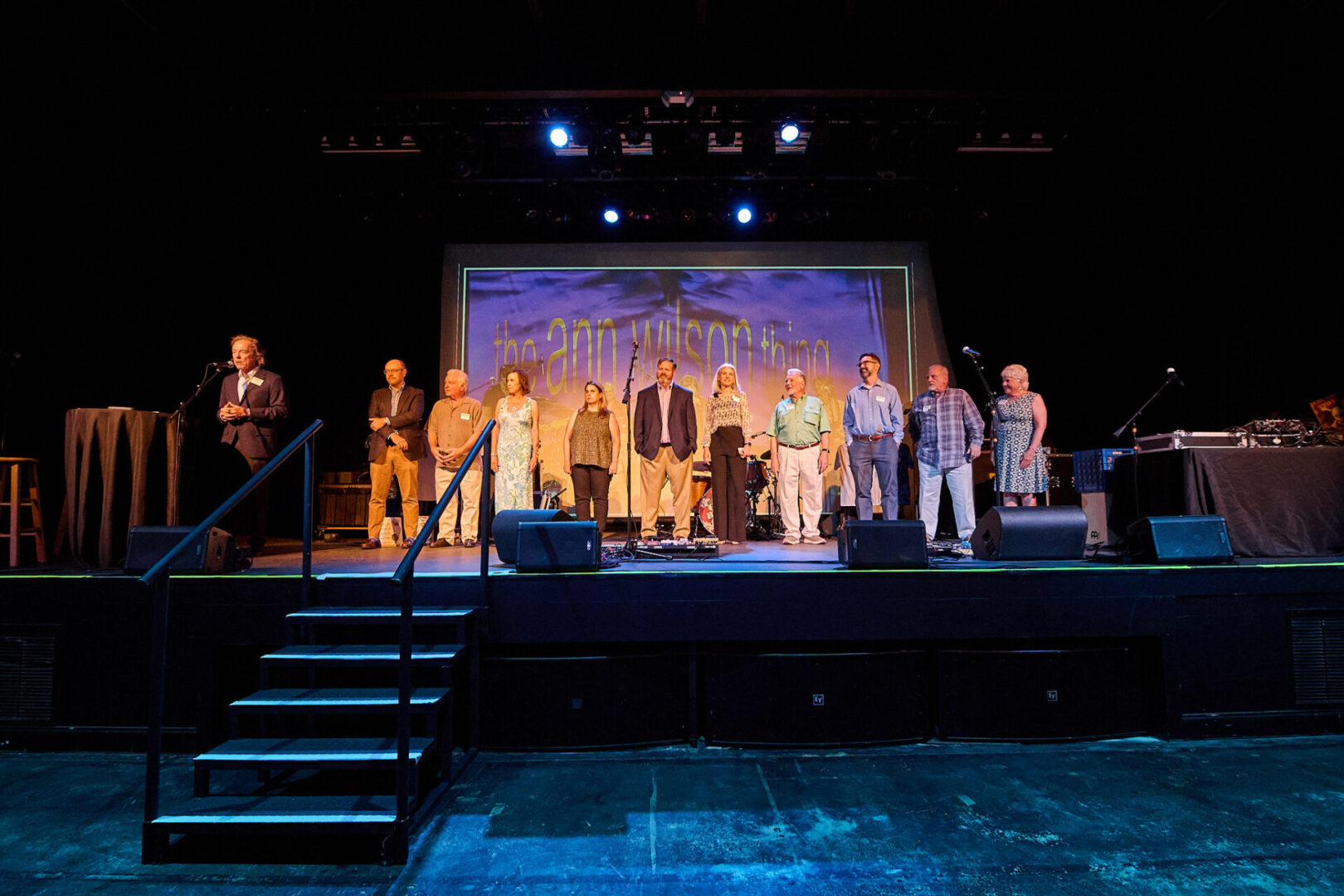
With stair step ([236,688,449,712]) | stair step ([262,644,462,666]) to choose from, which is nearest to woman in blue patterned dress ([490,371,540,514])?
stair step ([262,644,462,666])

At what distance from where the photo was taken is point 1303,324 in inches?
321

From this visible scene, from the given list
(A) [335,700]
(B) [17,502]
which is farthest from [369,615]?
(B) [17,502]

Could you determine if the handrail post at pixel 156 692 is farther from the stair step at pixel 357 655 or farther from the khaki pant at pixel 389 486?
the khaki pant at pixel 389 486

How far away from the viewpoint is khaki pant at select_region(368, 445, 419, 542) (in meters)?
6.95

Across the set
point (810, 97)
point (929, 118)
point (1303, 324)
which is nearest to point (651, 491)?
point (810, 97)

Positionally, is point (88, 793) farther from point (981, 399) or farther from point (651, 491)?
point (981, 399)

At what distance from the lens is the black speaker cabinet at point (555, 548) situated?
4.01 metres

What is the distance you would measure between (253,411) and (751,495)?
571 cm

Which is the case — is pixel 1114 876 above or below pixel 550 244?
below

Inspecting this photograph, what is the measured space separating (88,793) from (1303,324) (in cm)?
1193

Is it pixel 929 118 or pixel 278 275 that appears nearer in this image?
pixel 929 118

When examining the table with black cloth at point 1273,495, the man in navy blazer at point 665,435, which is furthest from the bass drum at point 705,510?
the table with black cloth at point 1273,495

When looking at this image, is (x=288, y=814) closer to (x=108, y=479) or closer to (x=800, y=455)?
(x=108, y=479)

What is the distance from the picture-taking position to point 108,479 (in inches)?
186
